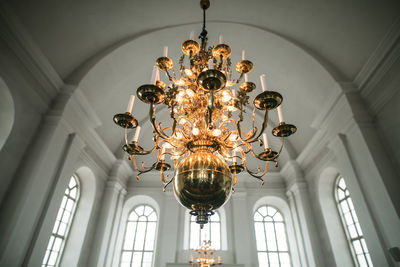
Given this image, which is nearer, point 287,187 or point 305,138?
point 305,138

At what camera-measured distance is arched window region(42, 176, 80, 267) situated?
16.6 feet

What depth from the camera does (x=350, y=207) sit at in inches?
215

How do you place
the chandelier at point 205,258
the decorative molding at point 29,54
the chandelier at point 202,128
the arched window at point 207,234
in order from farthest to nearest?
the arched window at point 207,234 < the chandelier at point 205,258 < the decorative molding at point 29,54 < the chandelier at point 202,128

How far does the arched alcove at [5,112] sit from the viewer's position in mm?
3430

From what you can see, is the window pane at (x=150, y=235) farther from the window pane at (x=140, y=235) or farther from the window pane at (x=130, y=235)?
the window pane at (x=130, y=235)

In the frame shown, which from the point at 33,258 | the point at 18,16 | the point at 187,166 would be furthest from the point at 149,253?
the point at 18,16

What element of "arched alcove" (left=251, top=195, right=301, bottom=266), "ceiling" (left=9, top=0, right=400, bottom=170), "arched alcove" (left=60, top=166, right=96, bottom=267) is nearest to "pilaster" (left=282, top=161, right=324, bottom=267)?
"arched alcove" (left=251, top=195, right=301, bottom=266)

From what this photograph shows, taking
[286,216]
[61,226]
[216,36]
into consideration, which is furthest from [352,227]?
[61,226]

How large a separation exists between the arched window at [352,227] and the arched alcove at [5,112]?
6.58 meters

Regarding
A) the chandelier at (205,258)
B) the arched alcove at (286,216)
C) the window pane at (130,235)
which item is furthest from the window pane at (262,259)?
the window pane at (130,235)

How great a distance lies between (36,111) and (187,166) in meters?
3.31

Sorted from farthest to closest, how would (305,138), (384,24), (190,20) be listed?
(305,138)
(190,20)
(384,24)

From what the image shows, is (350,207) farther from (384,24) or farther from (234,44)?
(234,44)

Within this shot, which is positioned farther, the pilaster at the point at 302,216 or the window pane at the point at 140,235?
the window pane at the point at 140,235
